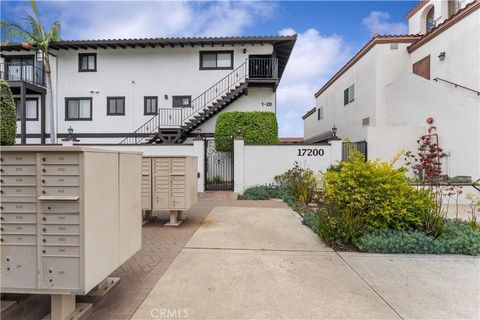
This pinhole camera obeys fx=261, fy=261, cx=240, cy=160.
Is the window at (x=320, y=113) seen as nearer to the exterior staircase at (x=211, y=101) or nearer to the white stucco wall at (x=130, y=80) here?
the exterior staircase at (x=211, y=101)

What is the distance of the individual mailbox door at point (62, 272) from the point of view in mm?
2270

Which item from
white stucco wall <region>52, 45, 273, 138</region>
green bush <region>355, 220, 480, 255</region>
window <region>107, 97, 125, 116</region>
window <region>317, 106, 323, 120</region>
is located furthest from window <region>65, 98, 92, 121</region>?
window <region>317, 106, 323, 120</region>

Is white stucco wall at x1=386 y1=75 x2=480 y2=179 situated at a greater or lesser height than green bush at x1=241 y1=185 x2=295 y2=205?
greater

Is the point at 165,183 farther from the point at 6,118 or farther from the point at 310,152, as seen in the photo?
the point at 310,152

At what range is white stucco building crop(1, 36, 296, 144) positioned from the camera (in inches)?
595

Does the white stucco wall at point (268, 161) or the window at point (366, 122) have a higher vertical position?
the window at point (366, 122)

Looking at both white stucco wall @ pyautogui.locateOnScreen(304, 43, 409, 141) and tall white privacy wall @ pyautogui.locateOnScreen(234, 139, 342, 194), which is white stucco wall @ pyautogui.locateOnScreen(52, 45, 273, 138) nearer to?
tall white privacy wall @ pyautogui.locateOnScreen(234, 139, 342, 194)

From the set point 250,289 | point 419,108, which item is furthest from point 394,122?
point 250,289

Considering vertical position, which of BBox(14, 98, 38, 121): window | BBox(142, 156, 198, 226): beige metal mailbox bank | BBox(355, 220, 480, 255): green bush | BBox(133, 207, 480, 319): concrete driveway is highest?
BBox(14, 98, 38, 121): window

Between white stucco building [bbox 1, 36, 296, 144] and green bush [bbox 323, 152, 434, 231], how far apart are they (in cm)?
1062

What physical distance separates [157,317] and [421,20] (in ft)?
74.6

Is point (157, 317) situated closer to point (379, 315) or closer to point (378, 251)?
point (379, 315)

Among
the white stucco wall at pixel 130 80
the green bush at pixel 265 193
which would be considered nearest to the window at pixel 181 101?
the white stucco wall at pixel 130 80

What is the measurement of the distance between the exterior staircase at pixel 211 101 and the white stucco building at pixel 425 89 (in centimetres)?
521
